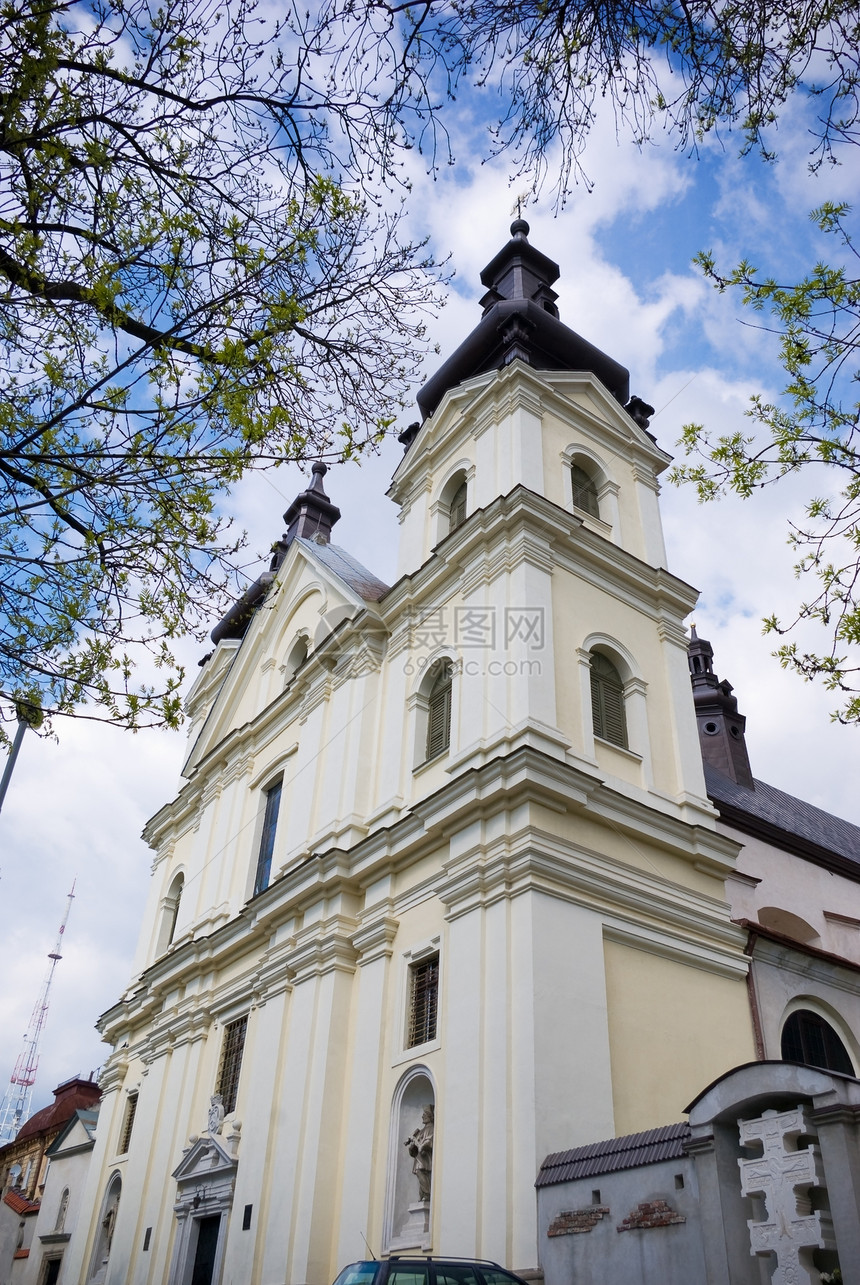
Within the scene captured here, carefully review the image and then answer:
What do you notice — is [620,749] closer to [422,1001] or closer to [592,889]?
[592,889]

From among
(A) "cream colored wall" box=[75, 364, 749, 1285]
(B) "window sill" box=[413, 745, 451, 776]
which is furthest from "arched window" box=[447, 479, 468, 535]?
(B) "window sill" box=[413, 745, 451, 776]

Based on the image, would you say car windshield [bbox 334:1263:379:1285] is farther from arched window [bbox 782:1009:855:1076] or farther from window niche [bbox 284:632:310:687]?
window niche [bbox 284:632:310:687]

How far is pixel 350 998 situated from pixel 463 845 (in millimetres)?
3150

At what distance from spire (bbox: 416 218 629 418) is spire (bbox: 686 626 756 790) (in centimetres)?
887

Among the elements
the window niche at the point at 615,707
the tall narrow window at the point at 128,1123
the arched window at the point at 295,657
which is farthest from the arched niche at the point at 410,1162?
the arched window at the point at 295,657

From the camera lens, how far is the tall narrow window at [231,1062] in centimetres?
1711

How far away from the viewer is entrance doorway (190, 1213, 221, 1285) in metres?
15.4

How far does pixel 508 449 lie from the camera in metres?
18.0

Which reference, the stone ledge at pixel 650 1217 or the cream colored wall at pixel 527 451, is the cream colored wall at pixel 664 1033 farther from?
the cream colored wall at pixel 527 451

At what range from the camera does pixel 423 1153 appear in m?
12.4

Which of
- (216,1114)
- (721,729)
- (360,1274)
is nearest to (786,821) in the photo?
(721,729)

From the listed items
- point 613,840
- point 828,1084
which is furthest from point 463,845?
point 828,1084

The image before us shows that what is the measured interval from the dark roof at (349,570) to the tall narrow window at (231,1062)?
7.92 metres

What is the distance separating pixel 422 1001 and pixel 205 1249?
19.3 ft
